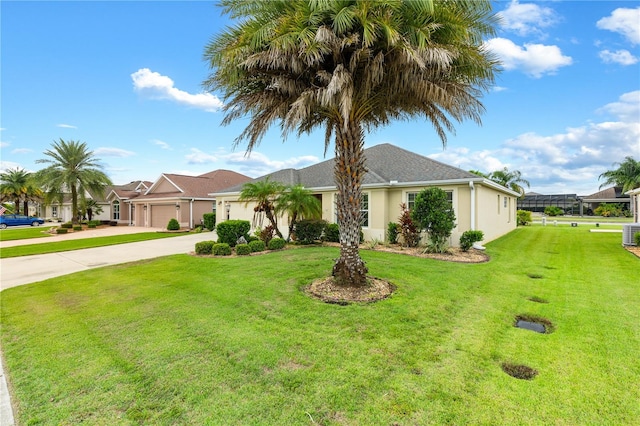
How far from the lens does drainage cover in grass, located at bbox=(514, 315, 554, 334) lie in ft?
15.7

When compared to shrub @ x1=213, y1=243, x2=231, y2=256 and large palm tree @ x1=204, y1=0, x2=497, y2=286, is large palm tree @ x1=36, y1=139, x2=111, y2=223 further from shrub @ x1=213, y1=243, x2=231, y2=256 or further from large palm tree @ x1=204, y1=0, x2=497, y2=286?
large palm tree @ x1=204, y1=0, x2=497, y2=286

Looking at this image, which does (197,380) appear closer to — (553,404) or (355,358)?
(355,358)

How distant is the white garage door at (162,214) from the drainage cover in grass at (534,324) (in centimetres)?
2652

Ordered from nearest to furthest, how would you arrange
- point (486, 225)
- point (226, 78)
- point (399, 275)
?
point (226, 78) < point (399, 275) < point (486, 225)

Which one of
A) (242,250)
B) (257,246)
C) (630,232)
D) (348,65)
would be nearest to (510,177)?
(630,232)

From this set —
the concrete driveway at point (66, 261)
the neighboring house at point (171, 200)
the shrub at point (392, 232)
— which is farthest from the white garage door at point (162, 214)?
the shrub at point (392, 232)

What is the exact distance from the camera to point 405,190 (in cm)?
1395

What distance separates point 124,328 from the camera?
486 cm

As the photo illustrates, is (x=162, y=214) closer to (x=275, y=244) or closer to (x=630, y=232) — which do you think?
(x=275, y=244)

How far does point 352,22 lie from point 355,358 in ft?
18.8

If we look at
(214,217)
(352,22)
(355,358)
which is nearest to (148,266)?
(355,358)

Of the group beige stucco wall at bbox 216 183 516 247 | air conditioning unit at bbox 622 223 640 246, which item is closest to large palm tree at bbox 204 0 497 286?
beige stucco wall at bbox 216 183 516 247

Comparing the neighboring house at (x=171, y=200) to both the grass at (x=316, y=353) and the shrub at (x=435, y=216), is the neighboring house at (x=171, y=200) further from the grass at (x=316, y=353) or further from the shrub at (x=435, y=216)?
the shrub at (x=435, y=216)

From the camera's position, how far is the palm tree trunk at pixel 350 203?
655 centimetres
